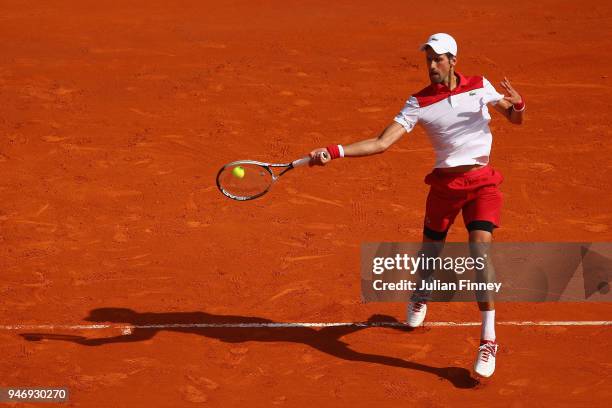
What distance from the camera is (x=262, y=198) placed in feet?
35.8

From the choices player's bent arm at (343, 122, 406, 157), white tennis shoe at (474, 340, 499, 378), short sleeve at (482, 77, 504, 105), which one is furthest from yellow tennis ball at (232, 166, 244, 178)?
white tennis shoe at (474, 340, 499, 378)

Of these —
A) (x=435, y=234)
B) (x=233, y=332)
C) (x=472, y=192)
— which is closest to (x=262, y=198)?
(x=233, y=332)

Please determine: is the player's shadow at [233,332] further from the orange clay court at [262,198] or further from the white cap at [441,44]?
the white cap at [441,44]

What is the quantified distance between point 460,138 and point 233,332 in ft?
8.74

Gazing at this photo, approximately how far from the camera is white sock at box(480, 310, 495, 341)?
7.43 meters

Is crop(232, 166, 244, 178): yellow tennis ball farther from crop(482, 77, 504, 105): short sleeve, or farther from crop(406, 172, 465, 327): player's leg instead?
crop(482, 77, 504, 105): short sleeve

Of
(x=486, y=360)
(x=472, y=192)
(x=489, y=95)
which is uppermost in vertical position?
(x=489, y=95)

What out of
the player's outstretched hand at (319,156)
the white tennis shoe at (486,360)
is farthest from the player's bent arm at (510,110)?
the white tennis shoe at (486,360)

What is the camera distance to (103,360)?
794cm

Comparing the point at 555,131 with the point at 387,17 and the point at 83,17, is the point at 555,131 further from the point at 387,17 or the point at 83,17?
the point at 83,17

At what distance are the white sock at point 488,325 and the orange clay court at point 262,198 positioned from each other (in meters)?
0.40

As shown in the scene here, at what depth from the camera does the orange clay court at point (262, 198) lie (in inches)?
307

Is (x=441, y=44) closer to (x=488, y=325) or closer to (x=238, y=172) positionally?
(x=238, y=172)

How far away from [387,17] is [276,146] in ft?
16.9
